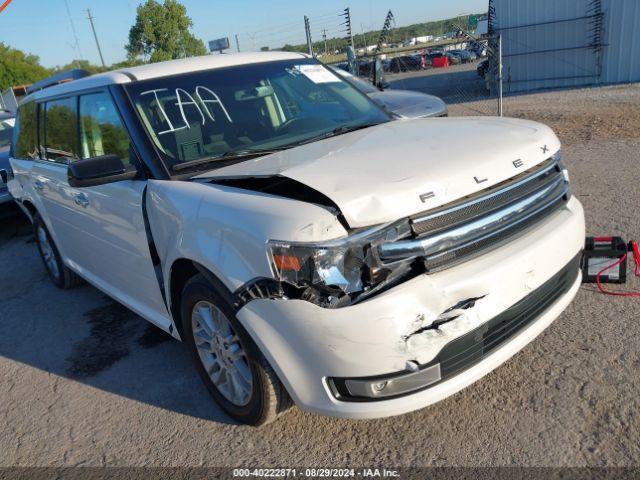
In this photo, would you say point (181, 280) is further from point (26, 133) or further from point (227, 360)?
point (26, 133)

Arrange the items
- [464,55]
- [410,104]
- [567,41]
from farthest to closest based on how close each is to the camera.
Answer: [464,55] < [567,41] < [410,104]

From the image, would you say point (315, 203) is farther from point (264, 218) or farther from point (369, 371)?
point (369, 371)

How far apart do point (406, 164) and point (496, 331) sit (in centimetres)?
85

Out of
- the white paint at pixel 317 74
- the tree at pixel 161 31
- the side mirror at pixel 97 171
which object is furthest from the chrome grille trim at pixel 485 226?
the tree at pixel 161 31

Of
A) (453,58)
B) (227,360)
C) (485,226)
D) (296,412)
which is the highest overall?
(485,226)

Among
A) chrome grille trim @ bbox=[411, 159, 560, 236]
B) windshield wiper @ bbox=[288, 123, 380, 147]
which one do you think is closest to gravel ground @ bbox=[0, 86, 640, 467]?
chrome grille trim @ bbox=[411, 159, 560, 236]

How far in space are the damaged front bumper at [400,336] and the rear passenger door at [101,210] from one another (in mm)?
1190

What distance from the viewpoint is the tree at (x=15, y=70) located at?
51.0 metres

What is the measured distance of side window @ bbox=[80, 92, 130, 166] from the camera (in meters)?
3.34

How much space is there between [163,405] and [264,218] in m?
1.60

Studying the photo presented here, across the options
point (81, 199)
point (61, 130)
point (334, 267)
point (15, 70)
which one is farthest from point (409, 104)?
point (15, 70)

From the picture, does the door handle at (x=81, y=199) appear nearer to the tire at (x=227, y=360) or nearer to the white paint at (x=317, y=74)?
the tire at (x=227, y=360)

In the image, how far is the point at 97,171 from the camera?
2973 millimetres

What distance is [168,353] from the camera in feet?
12.6
